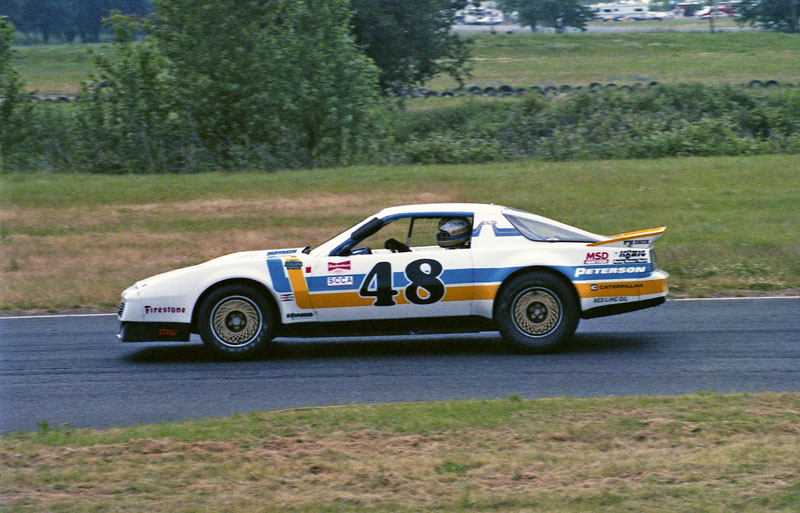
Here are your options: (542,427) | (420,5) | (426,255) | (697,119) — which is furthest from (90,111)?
(542,427)

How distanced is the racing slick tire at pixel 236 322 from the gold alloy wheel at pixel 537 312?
2306 mm

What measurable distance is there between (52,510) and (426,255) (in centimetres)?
454

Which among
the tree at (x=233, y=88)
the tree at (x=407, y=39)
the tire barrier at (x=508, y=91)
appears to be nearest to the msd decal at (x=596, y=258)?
the tree at (x=233, y=88)

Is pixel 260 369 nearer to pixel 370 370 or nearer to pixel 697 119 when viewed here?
pixel 370 370

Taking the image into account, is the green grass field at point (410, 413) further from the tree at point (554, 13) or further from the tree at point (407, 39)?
the tree at point (554, 13)

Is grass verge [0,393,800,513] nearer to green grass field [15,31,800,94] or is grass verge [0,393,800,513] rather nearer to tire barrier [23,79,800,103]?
tire barrier [23,79,800,103]

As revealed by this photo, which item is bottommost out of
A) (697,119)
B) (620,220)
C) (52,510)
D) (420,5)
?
(52,510)

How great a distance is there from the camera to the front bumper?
8.87 metres

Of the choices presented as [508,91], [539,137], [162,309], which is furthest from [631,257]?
[508,91]

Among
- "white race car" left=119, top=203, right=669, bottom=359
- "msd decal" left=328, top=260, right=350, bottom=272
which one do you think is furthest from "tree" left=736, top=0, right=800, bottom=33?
"msd decal" left=328, top=260, right=350, bottom=272

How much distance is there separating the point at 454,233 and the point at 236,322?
222 centimetres

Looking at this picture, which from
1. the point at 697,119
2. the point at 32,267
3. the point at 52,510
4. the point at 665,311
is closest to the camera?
the point at 52,510

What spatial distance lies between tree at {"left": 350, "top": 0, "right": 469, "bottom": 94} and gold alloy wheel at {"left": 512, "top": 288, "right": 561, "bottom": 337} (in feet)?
92.3

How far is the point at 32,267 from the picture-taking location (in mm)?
15250
